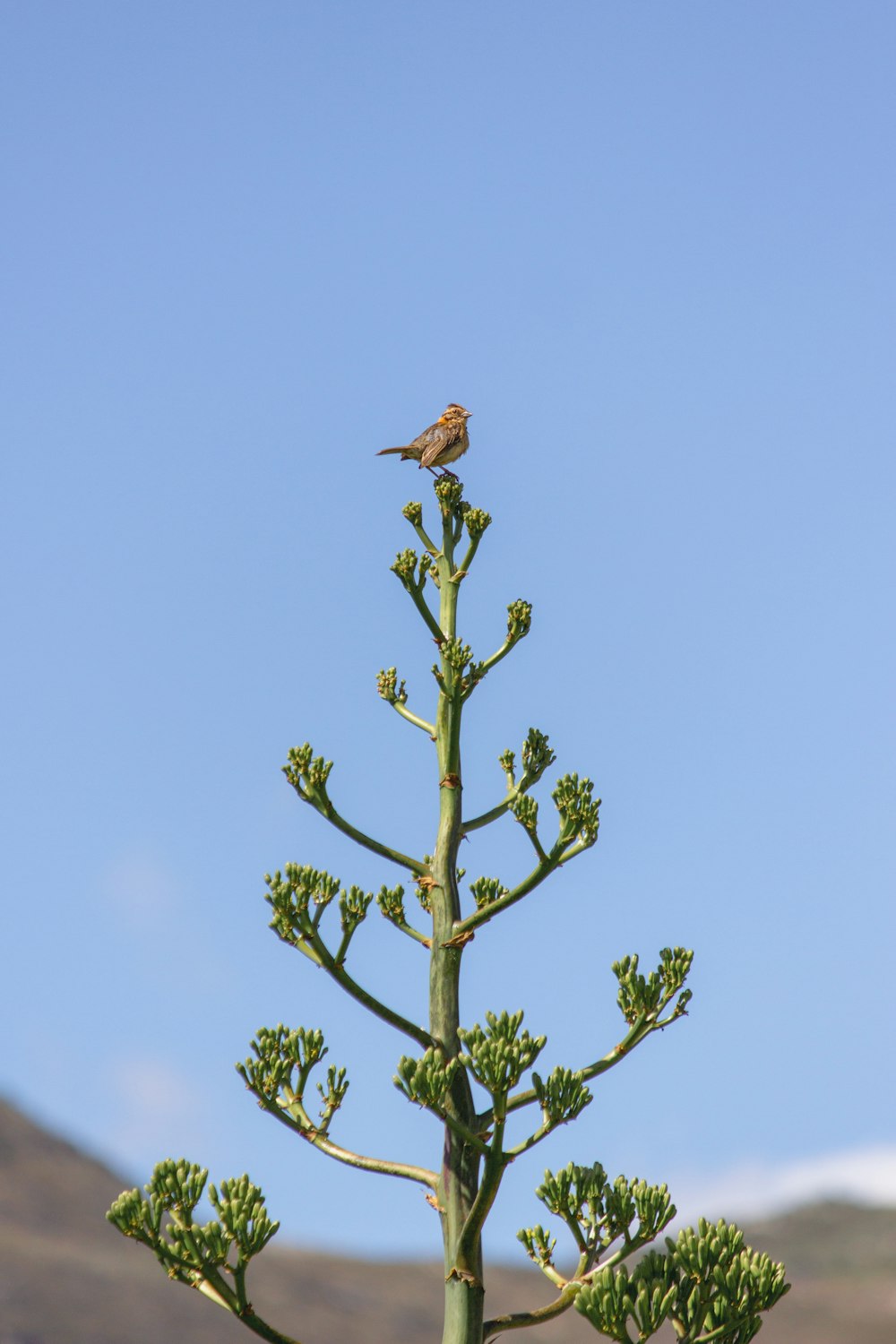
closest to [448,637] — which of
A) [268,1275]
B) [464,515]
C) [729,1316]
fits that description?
[464,515]

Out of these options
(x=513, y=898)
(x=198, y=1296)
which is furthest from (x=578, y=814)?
(x=198, y=1296)

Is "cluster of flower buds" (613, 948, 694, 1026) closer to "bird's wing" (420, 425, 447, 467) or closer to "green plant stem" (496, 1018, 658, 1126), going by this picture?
"green plant stem" (496, 1018, 658, 1126)

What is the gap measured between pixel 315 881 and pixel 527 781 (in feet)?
6.17

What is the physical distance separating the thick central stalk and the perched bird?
19.7 inches

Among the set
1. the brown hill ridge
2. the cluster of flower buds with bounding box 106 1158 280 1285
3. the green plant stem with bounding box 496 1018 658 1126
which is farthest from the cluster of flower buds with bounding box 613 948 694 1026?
the brown hill ridge

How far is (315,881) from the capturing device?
938 cm

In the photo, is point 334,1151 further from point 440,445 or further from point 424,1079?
point 440,445

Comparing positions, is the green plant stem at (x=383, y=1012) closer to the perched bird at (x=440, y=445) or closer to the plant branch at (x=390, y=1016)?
the plant branch at (x=390, y=1016)

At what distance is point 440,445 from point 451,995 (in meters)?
4.49

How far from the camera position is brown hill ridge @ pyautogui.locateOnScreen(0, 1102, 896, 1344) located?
31.6 metres

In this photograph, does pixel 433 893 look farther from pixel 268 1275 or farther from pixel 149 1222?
pixel 268 1275

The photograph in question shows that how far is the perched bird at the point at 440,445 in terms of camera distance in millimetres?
10828

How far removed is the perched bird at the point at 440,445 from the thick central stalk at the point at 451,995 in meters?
0.50

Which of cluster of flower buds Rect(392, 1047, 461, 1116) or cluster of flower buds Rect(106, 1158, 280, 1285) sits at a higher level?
cluster of flower buds Rect(392, 1047, 461, 1116)
